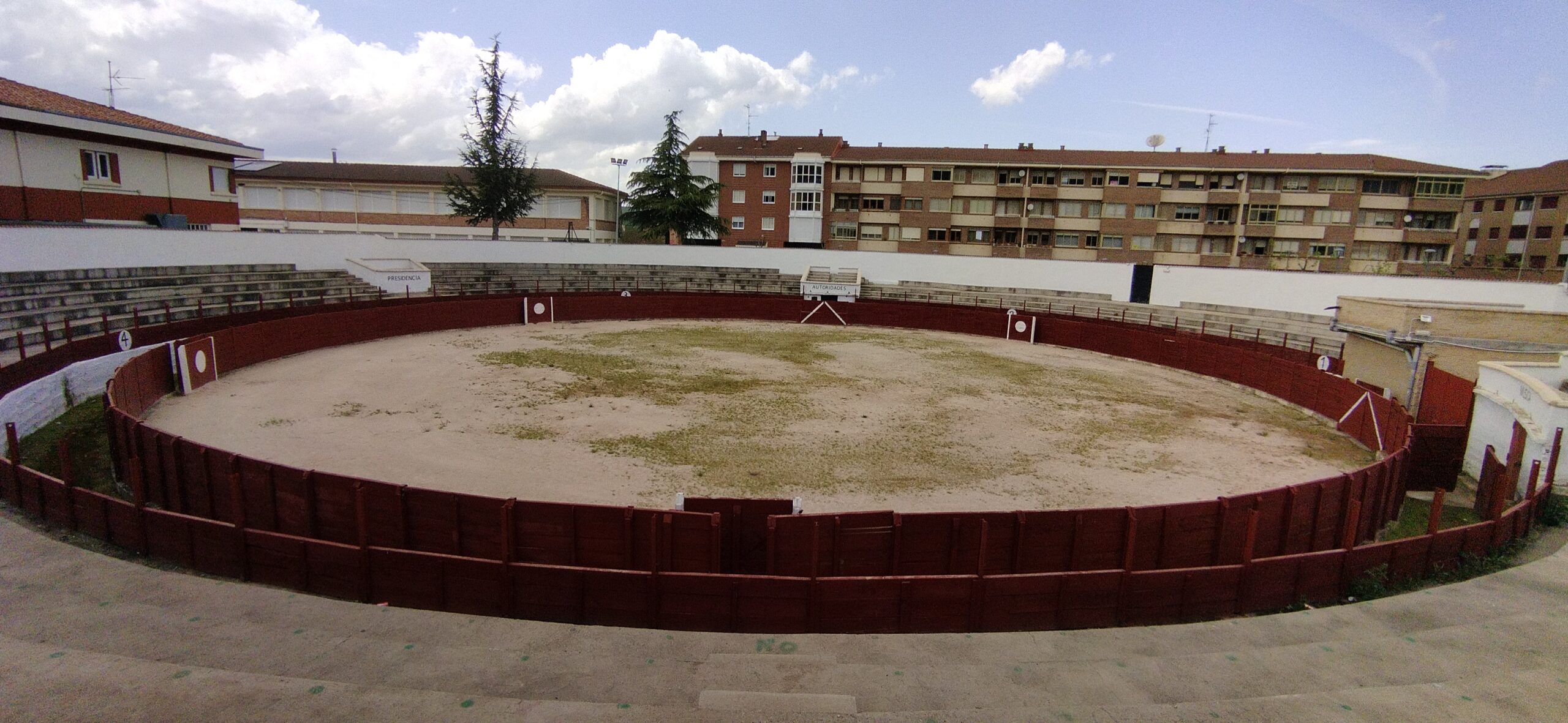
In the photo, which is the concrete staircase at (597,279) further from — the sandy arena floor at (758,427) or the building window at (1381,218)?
the building window at (1381,218)

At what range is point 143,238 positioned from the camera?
27.1m

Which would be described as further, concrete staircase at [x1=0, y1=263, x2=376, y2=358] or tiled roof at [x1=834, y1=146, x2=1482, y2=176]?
tiled roof at [x1=834, y1=146, x2=1482, y2=176]

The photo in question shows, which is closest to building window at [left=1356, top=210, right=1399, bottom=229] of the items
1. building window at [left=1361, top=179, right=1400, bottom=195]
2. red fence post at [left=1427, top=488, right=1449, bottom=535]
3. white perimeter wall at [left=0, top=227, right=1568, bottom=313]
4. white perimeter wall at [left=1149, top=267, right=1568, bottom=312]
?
building window at [left=1361, top=179, right=1400, bottom=195]

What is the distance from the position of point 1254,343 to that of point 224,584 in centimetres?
3090

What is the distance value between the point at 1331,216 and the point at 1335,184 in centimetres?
226

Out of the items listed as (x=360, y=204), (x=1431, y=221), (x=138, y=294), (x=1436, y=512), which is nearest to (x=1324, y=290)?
(x=1436, y=512)

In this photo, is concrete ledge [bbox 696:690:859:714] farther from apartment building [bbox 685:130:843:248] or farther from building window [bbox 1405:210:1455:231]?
building window [bbox 1405:210:1455:231]

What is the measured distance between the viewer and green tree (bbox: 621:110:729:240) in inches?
2115

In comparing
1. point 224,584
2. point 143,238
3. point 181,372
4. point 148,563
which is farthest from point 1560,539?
point 143,238

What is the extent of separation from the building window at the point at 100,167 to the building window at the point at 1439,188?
2977 inches

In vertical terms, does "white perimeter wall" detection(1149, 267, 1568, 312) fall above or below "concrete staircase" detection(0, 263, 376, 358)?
above

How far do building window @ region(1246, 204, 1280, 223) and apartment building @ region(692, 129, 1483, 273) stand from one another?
0.10m

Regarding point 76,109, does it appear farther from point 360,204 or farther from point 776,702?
point 776,702

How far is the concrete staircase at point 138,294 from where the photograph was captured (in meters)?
20.8
